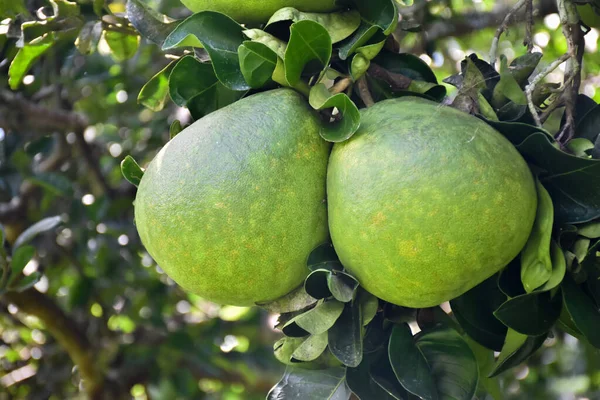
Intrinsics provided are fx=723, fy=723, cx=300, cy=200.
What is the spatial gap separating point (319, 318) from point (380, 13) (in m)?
0.53

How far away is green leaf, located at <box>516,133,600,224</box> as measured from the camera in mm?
1131

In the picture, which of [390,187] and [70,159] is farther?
[70,159]

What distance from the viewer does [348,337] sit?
118 cm

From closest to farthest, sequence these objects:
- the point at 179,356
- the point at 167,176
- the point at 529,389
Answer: the point at 167,176 < the point at 529,389 < the point at 179,356

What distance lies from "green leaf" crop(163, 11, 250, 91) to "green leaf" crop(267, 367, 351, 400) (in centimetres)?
53

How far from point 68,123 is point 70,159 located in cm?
44

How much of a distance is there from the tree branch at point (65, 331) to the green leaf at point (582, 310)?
5.97ft

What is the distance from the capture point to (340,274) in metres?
1.17

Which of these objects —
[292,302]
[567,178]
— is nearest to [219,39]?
[292,302]

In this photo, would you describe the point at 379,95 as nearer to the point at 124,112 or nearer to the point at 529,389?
the point at 529,389

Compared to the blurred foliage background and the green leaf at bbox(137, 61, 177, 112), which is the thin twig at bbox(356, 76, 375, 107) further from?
the blurred foliage background

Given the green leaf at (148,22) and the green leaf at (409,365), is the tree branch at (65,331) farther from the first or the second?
the green leaf at (409,365)

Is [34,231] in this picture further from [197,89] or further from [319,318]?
[319,318]

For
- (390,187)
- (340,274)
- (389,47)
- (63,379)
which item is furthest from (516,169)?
(63,379)
